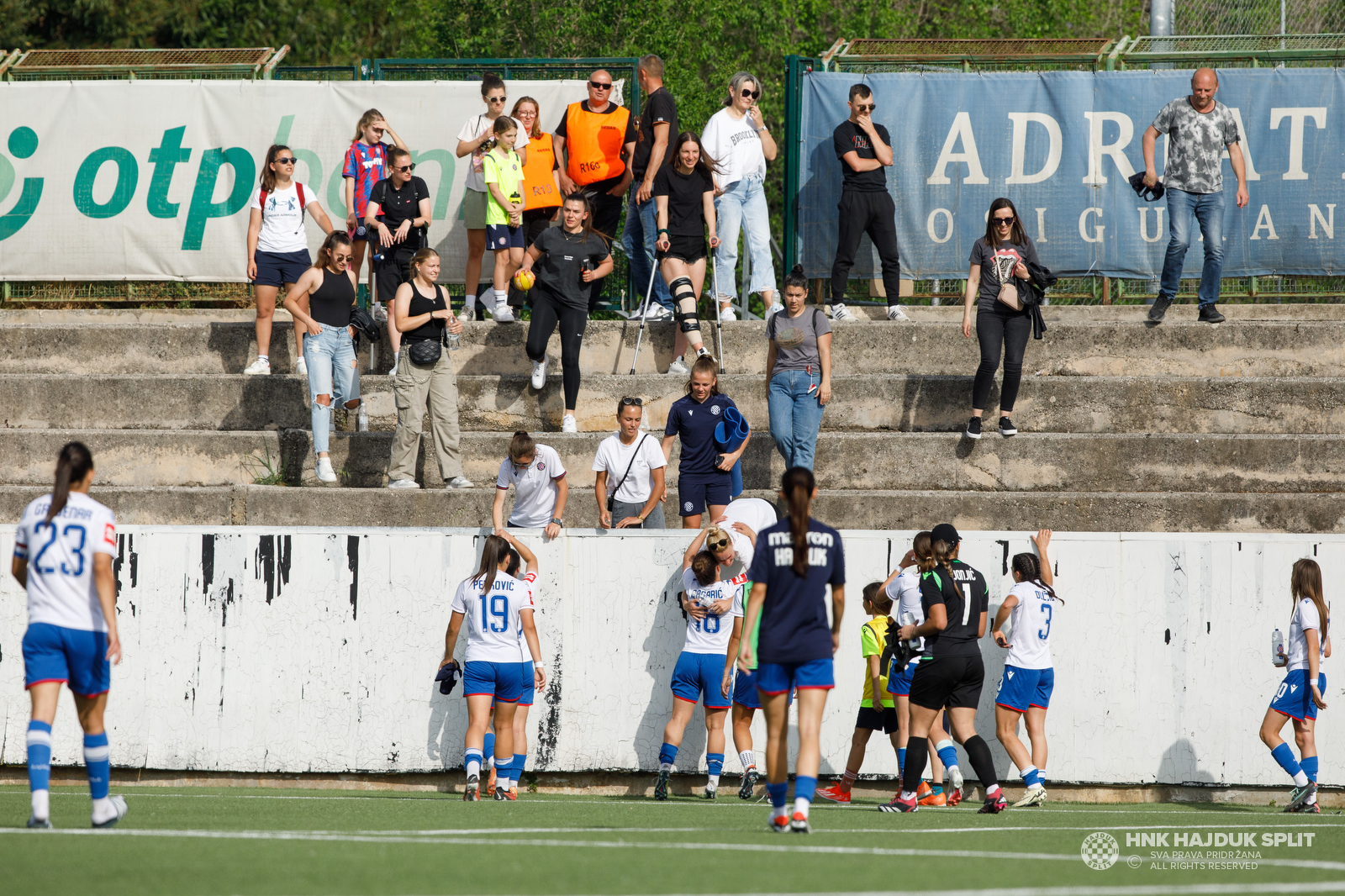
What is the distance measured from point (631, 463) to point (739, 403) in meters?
2.46

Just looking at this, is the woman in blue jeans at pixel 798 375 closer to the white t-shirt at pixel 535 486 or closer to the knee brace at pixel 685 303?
the knee brace at pixel 685 303

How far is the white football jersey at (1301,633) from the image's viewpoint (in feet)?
30.7

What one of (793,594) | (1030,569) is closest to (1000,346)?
(1030,569)

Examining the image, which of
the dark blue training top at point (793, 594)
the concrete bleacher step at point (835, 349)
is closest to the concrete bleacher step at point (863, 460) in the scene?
the concrete bleacher step at point (835, 349)

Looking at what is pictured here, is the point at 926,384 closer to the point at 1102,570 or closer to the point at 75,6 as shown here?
the point at 1102,570

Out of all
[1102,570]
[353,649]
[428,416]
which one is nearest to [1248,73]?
[1102,570]

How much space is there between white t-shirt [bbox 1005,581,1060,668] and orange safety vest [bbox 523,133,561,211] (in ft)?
21.3

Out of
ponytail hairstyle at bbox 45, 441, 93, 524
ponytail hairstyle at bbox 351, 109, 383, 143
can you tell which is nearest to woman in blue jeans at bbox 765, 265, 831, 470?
ponytail hairstyle at bbox 351, 109, 383, 143

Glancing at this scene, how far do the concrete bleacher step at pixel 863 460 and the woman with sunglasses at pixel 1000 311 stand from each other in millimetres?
346

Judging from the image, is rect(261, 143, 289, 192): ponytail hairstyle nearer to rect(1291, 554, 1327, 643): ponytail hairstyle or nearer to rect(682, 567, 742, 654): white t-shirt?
rect(682, 567, 742, 654): white t-shirt

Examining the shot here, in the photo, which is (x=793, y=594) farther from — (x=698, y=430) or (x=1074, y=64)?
(x=1074, y=64)

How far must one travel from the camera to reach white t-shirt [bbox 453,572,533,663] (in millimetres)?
9391

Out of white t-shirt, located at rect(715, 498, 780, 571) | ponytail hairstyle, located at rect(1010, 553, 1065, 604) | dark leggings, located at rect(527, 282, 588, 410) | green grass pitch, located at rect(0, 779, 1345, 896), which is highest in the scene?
dark leggings, located at rect(527, 282, 588, 410)

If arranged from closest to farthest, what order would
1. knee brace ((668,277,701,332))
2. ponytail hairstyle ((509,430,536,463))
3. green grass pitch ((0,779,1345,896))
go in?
green grass pitch ((0,779,1345,896)) < ponytail hairstyle ((509,430,536,463)) < knee brace ((668,277,701,332))
